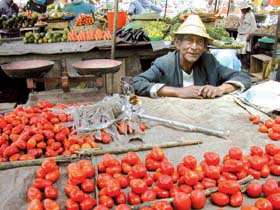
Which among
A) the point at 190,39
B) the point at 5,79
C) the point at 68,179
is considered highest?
the point at 190,39

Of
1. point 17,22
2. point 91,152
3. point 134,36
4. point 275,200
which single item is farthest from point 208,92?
point 17,22

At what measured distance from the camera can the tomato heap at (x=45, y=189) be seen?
5.40 ft

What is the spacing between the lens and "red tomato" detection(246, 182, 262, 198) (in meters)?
1.79

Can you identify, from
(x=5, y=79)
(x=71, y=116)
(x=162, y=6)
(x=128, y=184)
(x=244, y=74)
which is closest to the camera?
(x=128, y=184)

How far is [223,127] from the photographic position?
2.71m

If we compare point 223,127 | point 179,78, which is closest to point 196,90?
point 179,78

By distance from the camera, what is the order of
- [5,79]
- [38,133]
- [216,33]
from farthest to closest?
1. [5,79]
2. [216,33]
3. [38,133]

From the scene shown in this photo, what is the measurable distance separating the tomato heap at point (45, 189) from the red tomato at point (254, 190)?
3.17 feet

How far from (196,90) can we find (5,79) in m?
5.90

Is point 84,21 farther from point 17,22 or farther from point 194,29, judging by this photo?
point 194,29

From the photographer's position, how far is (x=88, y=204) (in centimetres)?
167

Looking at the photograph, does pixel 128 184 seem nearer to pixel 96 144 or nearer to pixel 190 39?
pixel 96 144

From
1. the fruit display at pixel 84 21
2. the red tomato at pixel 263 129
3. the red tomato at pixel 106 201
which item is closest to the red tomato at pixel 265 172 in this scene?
the red tomato at pixel 263 129

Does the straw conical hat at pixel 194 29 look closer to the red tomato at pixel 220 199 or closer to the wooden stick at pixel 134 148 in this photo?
the wooden stick at pixel 134 148
